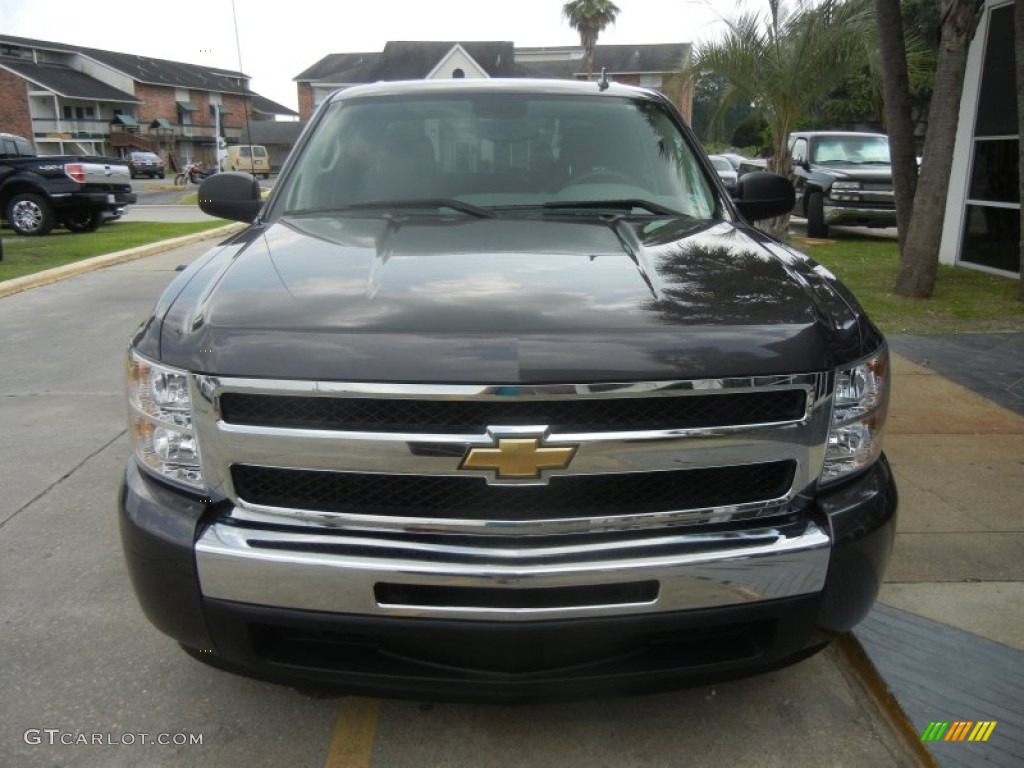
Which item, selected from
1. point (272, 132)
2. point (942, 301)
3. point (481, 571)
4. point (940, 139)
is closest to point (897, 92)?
point (940, 139)

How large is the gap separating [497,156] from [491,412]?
184cm

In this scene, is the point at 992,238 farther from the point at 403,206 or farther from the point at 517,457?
the point at 517,457

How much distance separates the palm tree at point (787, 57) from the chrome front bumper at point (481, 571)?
10605 mm

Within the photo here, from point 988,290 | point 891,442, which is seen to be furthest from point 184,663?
point 988,290

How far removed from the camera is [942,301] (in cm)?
863

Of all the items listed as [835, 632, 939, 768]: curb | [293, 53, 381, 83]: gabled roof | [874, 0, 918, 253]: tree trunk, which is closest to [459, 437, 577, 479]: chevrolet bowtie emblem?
[835, 632, 939, 768]: curb

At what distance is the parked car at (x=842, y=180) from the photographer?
14.3m

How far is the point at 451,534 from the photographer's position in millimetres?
2082

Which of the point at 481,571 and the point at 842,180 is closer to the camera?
the point at 481,571

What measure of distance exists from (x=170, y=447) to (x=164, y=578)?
318 mm

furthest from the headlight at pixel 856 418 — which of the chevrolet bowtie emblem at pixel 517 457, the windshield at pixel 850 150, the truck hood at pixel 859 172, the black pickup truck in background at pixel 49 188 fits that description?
the black pickup truck in background at pixel 49 188

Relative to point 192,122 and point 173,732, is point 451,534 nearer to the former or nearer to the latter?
point 173,732

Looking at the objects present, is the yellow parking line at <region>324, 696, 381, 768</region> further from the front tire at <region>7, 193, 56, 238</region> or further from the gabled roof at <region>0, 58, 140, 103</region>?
the gabled roof at <region>0, 58, 140, 103</region>

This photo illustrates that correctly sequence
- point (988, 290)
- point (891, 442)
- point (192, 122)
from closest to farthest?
point (891, 442)
point (988, 290)
point (192, 122)
